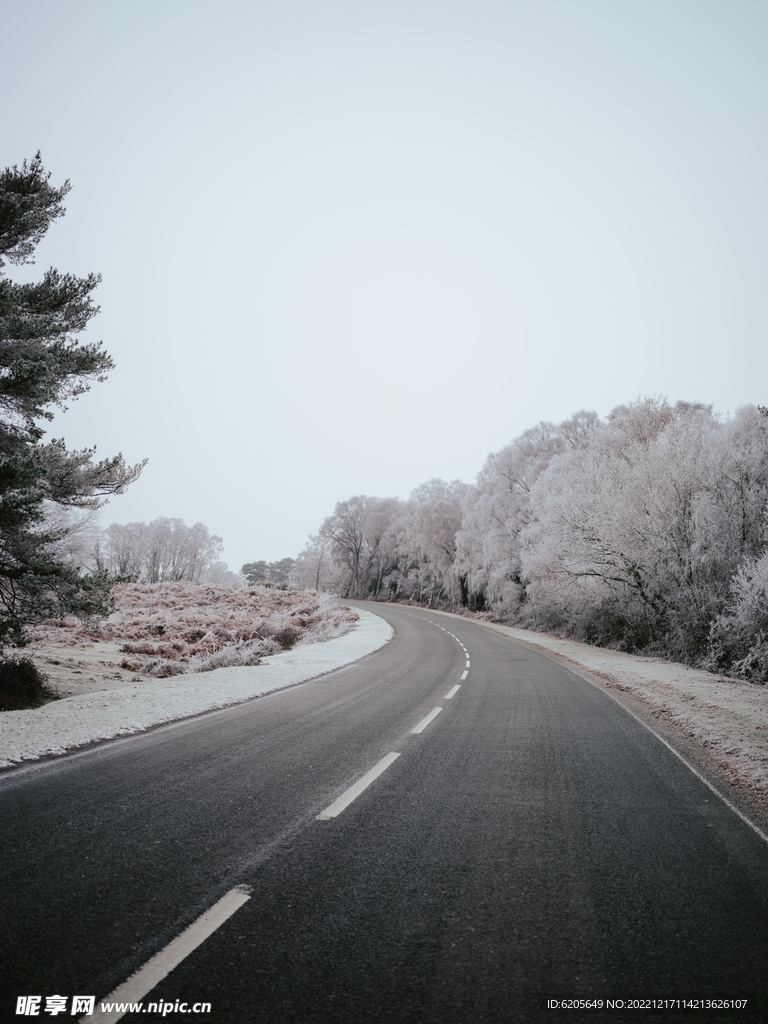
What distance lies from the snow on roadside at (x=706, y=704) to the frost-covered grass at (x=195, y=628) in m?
9.81

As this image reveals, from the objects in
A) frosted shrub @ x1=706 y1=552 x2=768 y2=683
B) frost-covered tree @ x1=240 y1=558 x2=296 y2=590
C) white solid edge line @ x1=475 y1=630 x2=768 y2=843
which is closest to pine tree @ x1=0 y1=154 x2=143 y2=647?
white solid edge line @ x1=475 y1=630 x2=768 y2=843

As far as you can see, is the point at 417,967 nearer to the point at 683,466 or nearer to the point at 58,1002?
the point at 58,1002

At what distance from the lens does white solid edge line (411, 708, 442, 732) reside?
7473mm

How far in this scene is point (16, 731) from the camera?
6.67 meters

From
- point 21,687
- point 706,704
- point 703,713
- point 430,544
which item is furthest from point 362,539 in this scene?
point 703,713

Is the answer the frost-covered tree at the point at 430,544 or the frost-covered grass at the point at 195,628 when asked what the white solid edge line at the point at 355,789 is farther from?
the frost-covered tree at the point at 430,544

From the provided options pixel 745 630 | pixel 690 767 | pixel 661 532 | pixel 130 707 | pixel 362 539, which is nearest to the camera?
pixel 690 767

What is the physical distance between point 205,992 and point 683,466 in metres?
20.8

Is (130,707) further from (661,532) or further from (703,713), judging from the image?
(661,532)

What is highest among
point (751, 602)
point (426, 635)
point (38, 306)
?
Result: point (38, 306)

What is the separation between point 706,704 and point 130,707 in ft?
33.3

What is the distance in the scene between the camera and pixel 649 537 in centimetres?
1981

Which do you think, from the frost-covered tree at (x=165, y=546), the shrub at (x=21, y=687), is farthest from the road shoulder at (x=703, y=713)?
the frost-covered tree at (x=165, y=546)

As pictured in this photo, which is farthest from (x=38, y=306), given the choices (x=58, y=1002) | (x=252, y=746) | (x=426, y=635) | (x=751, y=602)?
(x=426, y=635)
